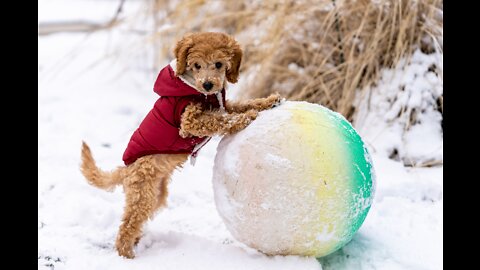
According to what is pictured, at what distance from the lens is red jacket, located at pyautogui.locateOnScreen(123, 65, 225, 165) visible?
2.46 m

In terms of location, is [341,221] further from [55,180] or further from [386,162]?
[55,180]

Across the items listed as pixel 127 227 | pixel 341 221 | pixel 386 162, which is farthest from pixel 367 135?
pixel 127 227

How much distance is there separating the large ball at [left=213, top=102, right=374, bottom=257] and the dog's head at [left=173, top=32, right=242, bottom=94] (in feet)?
0.85

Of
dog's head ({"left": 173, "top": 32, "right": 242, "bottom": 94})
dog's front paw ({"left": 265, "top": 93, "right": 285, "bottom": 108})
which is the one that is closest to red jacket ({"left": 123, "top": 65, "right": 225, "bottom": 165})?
dog's head ({"left": 173, "top": 32, "right": 242, "bottom": 94})

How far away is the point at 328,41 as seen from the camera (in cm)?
421

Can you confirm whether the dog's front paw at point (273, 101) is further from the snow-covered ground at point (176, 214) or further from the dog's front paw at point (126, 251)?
the dog's front paw at point (126, 251)

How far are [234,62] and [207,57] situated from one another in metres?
0.14

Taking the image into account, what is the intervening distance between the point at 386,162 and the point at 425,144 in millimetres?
294

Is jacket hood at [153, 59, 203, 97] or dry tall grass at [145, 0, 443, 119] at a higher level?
jacket hood at [153, 59, 203, 97]

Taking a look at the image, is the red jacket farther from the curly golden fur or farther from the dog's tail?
the dog's tail

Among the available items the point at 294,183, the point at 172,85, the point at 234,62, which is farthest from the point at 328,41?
the point at 294,183

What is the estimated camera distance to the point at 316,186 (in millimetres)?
2295

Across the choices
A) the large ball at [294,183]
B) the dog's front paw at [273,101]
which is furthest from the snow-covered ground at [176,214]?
the dog's front paw at [273,101]

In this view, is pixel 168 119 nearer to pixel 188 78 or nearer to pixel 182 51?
pixel 188 78
